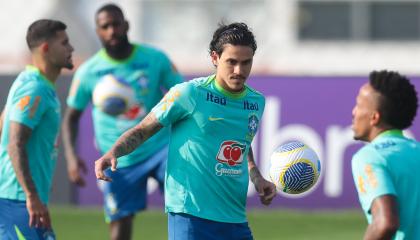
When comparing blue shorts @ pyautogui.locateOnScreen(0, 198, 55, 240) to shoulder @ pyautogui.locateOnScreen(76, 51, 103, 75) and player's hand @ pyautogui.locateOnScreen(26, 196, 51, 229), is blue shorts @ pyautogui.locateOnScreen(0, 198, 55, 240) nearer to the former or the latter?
player's hand @ pyautogui.locateOnScreen(26, 196, 51, 229)

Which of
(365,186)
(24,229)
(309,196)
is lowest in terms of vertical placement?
(309,196)

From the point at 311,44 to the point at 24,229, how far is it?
815 inches

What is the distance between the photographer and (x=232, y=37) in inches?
311

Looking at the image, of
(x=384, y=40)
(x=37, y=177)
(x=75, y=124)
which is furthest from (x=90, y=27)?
(x=37, y=177)

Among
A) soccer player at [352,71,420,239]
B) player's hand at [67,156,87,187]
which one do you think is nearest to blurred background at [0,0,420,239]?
player's hand at [67,156,87,187]

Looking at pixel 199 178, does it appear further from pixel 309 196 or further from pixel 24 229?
pixel 309 196

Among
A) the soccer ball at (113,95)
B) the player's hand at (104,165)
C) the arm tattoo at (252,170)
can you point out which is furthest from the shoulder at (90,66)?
the player's hand at (104,165)

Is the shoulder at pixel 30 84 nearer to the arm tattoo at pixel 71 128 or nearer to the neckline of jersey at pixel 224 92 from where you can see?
the neckline of jersey at pixel 224 92

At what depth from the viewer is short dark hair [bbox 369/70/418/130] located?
21.6ft

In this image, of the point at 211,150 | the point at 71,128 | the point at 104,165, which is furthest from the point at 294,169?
the point at 71,128

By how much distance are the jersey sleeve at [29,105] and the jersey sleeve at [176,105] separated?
1.23 meters

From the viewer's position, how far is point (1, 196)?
28.5ft

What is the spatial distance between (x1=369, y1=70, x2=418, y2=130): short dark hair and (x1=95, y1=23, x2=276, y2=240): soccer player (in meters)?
1.43

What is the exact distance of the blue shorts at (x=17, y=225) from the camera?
8.55m
